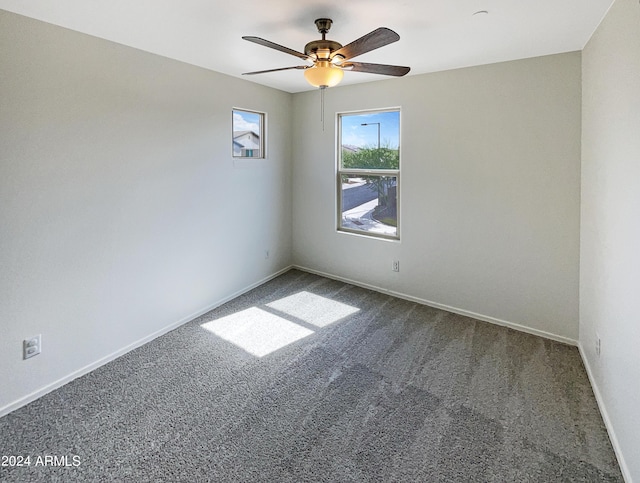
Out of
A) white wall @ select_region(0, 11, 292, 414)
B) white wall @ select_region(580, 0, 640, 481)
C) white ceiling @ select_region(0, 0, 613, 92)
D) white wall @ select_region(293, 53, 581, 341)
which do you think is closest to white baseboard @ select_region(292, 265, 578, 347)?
white wall @ select_region(293, 53, 581, 341)

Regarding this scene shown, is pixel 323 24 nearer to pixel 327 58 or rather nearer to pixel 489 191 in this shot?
pixel 327 58

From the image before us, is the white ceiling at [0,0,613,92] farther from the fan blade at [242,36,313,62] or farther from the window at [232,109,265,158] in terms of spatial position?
the window at [232,109,265,158]

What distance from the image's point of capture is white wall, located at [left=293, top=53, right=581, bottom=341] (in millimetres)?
2945

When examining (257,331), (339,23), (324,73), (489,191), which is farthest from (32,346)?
(489,191)

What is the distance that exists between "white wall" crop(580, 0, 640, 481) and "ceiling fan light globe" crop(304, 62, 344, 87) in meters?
1.46

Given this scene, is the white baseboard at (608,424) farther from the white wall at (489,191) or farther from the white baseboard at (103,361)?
the white baseboard at (103,361)

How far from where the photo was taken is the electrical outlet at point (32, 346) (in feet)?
7.55

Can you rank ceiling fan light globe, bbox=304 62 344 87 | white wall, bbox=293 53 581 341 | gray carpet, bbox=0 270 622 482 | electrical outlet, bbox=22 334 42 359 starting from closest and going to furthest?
gray carpet, bbox=0 270 622 482
ceiling fan light globe, bbox=304 62 344 87
electrical outlet, bbox=22 334 42 359
white wall, bbox=293 53 581 341

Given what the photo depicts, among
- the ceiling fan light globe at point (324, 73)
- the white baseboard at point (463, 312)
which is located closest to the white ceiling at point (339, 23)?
the ceiling fan light globe at point (324, 73)

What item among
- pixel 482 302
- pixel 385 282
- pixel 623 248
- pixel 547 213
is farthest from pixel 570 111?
pixel 385 282

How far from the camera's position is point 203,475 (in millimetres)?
1762

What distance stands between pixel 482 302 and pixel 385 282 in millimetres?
1070

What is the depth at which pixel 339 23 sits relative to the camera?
2.32 m

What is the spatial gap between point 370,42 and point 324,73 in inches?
15.0
